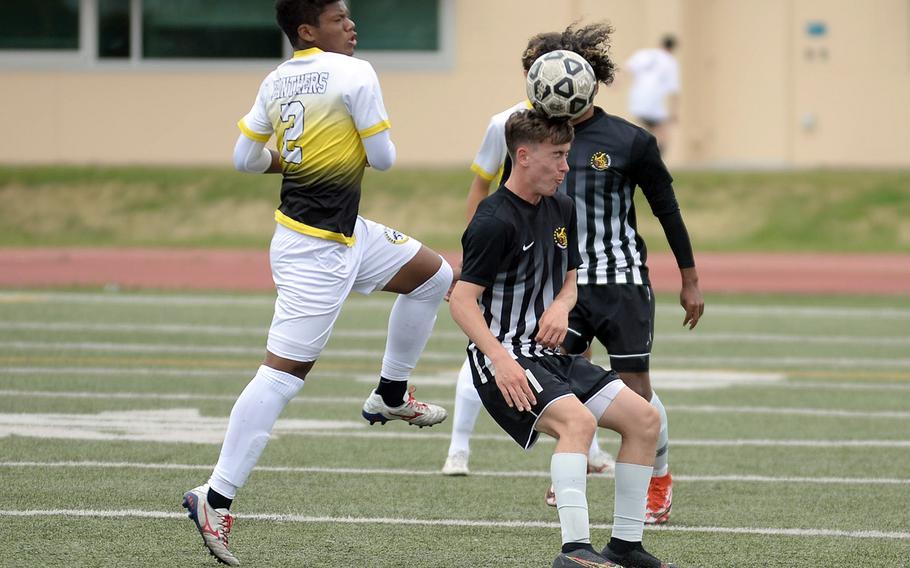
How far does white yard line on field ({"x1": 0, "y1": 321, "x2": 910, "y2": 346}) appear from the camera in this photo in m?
12.9

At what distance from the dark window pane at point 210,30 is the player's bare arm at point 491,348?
57.3 feet

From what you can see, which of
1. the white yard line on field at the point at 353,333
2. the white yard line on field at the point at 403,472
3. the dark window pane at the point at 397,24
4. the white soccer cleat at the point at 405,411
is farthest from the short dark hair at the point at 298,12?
the dark window pane at the point at 397,24

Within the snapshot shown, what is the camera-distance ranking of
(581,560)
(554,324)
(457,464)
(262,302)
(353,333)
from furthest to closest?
(262,302) → (353,333) → (457,464) → (554,324) → (581,560)

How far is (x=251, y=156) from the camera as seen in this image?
5906 mm

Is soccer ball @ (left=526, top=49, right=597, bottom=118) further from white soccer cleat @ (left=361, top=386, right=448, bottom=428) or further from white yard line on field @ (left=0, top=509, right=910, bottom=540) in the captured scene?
white yard line on field @ (left=0, top=509, right=910, bottom=540)

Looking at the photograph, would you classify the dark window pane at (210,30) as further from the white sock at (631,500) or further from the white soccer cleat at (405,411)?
the white sock at (631,500)

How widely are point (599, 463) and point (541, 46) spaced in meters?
2.22

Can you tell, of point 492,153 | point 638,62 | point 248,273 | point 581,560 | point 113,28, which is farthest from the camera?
point 113,28

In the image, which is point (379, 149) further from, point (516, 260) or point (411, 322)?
point (411, 322)

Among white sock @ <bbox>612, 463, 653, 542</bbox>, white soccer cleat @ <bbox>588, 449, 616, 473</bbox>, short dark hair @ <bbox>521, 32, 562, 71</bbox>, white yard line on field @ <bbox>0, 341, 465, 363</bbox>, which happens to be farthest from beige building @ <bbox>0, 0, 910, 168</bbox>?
white sock @ <bbox>612, 463, 653, 542</bbox>

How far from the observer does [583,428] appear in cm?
512

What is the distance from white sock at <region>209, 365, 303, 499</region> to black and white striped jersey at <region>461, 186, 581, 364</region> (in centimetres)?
80

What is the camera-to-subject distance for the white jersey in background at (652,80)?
20.8m

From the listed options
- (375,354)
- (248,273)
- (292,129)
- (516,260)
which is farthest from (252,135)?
(248,273)
